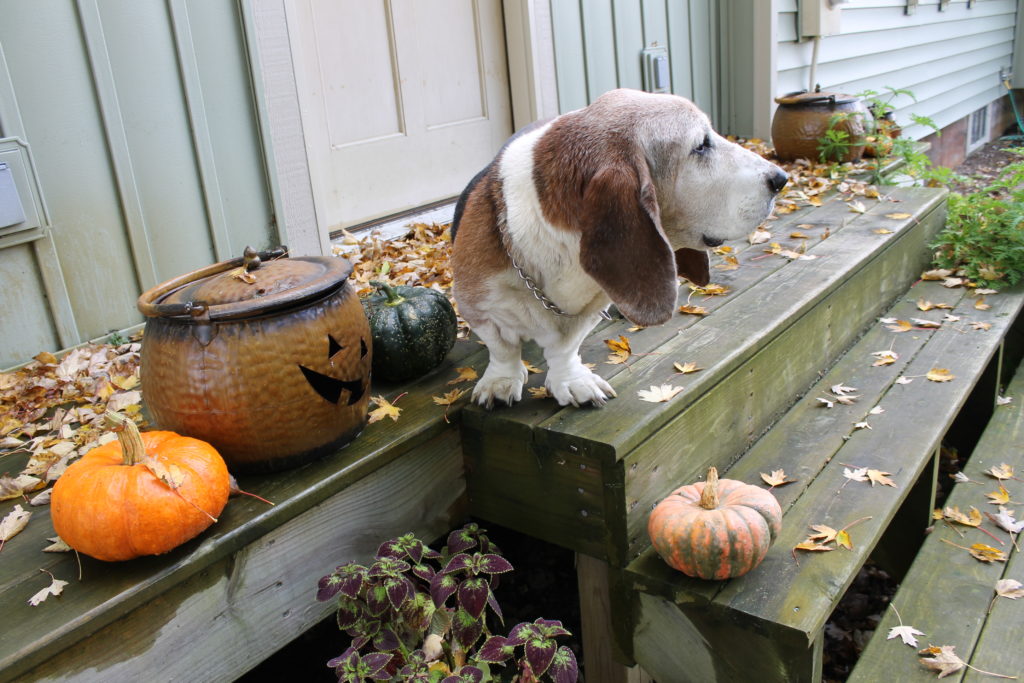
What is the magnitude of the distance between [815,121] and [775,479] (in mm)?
3886

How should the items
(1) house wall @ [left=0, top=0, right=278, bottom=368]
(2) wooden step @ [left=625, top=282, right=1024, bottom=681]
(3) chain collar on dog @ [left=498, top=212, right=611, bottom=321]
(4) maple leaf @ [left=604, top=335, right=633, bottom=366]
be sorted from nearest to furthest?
1. (2) wooden step @ [left=625, top=282, right=1024, bottom=681]
2. (3) chain collar on dog @ [left=498, top=212, right=611, bottom=321]
3. (4) maple leaf @ [left=604, top=335, right=633, bottom=366]
4. (1) house wall @ [left=0, top=0, right=278, bottom=368]

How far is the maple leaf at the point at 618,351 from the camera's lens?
263 centimetres

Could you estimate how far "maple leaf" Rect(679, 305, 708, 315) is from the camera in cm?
303

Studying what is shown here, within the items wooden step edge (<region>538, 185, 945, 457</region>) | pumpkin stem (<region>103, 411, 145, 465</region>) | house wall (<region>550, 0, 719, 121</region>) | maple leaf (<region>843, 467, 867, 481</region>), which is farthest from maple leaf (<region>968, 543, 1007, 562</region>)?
house wall (<region>550, 0, 719, 121</region>)

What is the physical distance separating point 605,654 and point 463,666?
68cm

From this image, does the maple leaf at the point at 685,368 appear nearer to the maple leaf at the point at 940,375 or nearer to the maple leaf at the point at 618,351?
the maple leaf at the point at 618,351

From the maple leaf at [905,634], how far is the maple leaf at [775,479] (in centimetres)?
49

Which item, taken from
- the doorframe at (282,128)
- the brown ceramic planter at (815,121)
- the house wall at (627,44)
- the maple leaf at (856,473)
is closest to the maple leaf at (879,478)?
the maple leaf at (856,473)

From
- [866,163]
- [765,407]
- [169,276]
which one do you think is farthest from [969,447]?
[169,276]

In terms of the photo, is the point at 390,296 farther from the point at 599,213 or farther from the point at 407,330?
the point at 599,213

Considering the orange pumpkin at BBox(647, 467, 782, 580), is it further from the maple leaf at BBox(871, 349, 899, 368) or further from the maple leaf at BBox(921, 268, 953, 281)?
the maple leaf at BBox(921, 268, 953, 281)

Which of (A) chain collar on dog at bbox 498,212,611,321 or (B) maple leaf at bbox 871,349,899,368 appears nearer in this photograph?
(A) chain collar on dog at bbox 498,212,611,321

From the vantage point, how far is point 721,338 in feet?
8.98

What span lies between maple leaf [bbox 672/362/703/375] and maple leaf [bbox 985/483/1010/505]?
1238mm
